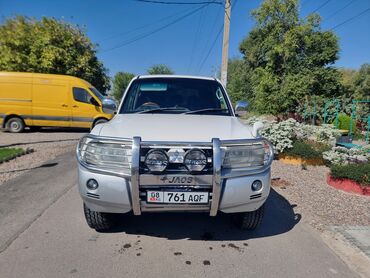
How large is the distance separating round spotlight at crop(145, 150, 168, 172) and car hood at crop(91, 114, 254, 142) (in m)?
0.14

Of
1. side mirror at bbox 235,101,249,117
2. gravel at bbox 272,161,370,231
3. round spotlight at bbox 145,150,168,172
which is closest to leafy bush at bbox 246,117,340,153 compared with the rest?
gravel at bbox 272,161,370,231

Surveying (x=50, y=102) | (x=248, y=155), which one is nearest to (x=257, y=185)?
(x=248, y=155)

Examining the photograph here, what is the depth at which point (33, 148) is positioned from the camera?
29.6 feet

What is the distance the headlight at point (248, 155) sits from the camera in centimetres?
300

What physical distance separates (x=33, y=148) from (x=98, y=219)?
6.72m

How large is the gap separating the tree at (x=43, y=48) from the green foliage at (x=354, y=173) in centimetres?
1525

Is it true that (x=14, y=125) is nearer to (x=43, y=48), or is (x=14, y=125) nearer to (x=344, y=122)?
(x=43, y=48)

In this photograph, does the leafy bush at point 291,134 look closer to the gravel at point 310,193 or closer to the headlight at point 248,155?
the gravel at point 310,193

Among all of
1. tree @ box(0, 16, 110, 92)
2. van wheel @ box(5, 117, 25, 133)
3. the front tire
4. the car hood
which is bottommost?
the front tire

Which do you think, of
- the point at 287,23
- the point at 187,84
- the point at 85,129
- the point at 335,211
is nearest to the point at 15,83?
the point at 85,129

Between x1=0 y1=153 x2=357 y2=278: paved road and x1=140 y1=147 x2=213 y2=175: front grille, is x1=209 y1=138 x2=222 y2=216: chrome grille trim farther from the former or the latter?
x1=0 y1=153 x2=357 y2=278: paved road

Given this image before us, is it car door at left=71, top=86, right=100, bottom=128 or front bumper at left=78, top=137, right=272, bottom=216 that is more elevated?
car door at left=71, top=86, right=100, bottom=128

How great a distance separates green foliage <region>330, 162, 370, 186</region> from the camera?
5062 mm

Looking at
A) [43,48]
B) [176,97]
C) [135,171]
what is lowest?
[135,171]
